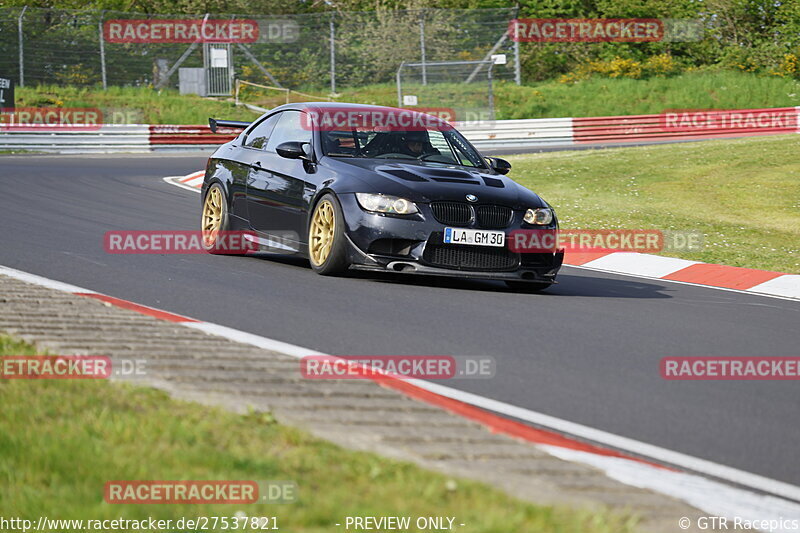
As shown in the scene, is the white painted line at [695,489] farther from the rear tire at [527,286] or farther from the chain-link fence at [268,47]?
the chain-link fence at [268,47]

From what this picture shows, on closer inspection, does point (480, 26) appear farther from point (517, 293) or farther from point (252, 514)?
point (252, 514)

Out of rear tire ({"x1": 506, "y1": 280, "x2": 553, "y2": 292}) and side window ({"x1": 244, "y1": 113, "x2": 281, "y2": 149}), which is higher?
side window ({"x1": 244, "y1": 113, "x2": 281, "y2": 149})

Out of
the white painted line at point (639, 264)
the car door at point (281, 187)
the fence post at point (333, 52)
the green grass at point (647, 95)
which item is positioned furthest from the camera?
the green grass at point (647, 95)

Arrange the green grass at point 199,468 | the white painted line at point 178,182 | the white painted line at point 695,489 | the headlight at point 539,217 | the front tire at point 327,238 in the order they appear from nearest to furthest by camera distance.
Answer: the green grass at point 199,468 < the white painted line at point 695,489 < the front tire at point 327,238 < the headlight at point 539,217 < the white painted line at point 178,182

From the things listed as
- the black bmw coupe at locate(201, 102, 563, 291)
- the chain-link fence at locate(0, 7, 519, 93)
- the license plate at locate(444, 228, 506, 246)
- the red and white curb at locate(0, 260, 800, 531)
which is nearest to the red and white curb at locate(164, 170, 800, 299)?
the black bmw coupe at locate(201, 102, 563, 291)

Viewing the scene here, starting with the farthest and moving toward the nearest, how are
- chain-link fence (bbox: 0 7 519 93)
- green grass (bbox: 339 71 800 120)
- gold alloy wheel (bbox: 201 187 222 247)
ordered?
green grass (bbox: 339 71 800 120), chain-link fence (bbox: 0 7 519 93), gold alloy wheel (bbox: 201 187 222 247)

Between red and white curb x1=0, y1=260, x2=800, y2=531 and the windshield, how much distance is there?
498 centimetres

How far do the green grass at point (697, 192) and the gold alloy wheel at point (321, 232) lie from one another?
5.15m

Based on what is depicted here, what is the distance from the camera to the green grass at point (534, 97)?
35234mm

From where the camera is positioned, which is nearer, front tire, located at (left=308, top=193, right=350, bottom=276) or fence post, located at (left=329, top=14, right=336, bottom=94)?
front tire, located at (left=308, top=193, right=350, bottom=276)

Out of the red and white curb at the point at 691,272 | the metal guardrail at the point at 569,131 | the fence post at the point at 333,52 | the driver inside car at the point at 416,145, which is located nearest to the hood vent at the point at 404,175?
the driver inside car at the point at 416,145

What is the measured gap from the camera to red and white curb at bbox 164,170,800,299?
1138cm

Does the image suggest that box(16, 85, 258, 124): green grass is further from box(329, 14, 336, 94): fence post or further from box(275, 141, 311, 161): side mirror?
box(275, 141, 311, 161): side mirror

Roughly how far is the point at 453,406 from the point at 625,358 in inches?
94.0
